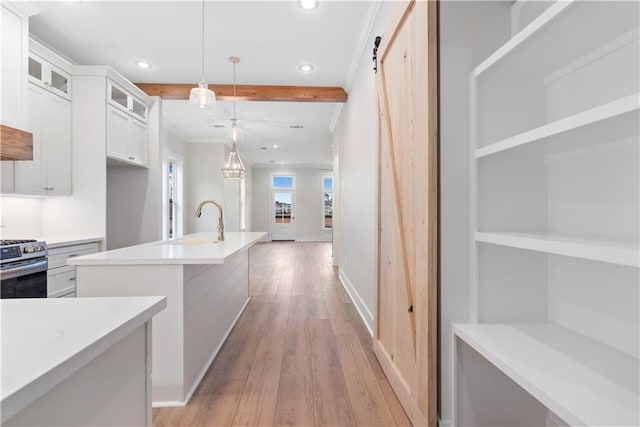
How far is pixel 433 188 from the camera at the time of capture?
1390mm

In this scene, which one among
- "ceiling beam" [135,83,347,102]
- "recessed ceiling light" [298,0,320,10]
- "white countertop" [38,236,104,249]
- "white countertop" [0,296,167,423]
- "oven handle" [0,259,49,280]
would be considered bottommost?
"oven handle" [0,259,49,280]

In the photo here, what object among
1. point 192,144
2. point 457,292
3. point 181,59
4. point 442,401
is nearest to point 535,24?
point 457,292

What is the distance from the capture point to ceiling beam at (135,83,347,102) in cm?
418

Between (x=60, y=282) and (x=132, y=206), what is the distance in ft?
5.18

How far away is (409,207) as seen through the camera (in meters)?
1.65

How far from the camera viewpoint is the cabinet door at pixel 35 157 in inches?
105

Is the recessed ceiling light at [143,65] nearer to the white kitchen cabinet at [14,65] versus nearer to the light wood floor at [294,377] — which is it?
the white kitchen cabinet at [14,65]

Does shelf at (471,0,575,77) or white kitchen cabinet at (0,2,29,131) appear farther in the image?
white kitchen cabinet at (0,2,29,131)

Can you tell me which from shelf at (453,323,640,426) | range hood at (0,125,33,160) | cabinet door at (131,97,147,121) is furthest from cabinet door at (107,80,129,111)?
shelf at (453,323,640,426)

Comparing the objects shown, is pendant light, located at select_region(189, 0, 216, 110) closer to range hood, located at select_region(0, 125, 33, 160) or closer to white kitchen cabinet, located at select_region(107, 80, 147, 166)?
range hood, located at select_region(0, 125, 33, 160)

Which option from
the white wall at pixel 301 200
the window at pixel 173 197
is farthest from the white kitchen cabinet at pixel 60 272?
the white wall at pixel 301 200

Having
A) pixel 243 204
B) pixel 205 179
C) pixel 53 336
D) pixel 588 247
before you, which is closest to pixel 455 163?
pixel 588 247

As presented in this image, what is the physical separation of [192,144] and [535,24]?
755 centimetres

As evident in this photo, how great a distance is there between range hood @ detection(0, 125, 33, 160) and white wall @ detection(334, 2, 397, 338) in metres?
2.75
